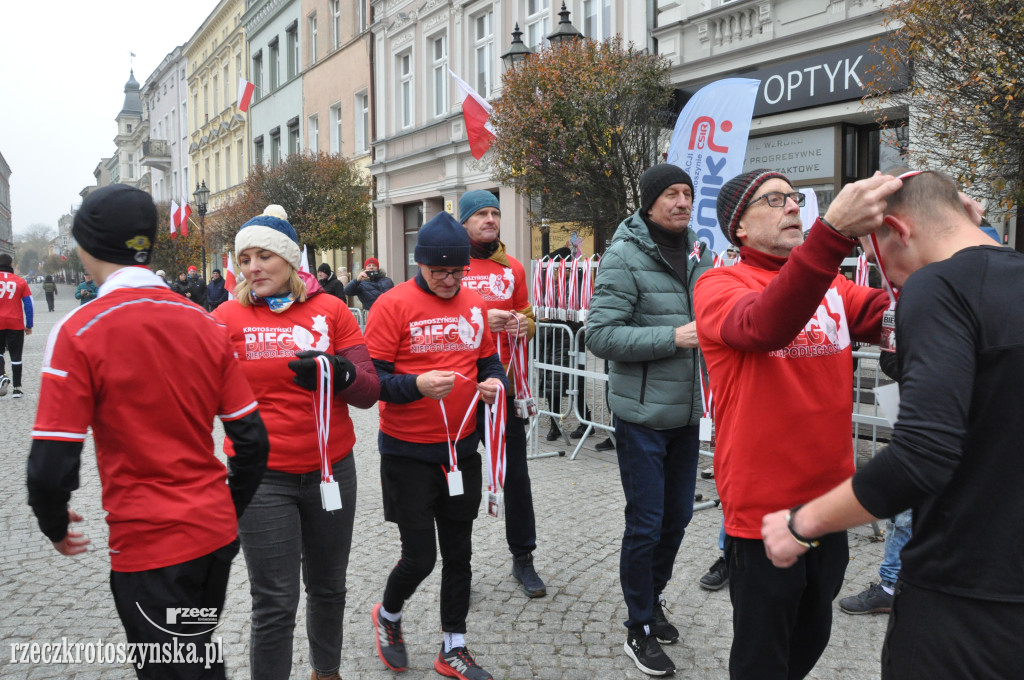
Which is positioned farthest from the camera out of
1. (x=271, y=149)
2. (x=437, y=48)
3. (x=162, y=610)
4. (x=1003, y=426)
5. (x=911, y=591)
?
(x=271, y=149)

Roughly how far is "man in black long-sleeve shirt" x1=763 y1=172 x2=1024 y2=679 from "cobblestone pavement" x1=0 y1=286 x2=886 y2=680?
1.86 m

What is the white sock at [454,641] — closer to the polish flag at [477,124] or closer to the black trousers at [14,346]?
the polish flag at [477,124]

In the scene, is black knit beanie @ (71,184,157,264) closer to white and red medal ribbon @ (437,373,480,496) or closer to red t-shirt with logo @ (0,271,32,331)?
white and red medal ribbon @ (437,373,480,496)

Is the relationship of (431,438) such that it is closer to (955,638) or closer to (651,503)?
(651,503)

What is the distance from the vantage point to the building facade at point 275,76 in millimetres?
31031

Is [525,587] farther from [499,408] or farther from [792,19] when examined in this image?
[792,19]

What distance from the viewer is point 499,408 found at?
3.82m

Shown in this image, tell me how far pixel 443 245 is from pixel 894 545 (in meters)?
2.61

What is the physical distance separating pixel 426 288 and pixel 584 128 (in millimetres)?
8875

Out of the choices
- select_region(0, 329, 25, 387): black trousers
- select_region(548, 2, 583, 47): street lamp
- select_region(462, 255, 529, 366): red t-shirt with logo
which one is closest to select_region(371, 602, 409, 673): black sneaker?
select_region(462, 255, 529, 366): red t-shirt with logo

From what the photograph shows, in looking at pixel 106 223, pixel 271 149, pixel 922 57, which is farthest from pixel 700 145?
pixel 271 149

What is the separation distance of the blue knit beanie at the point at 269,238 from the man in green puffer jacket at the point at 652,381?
4.44 feet

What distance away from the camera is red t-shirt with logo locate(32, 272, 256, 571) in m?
2.12

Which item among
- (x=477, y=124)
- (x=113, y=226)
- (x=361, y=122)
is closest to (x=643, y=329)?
(x=113, y=226)
